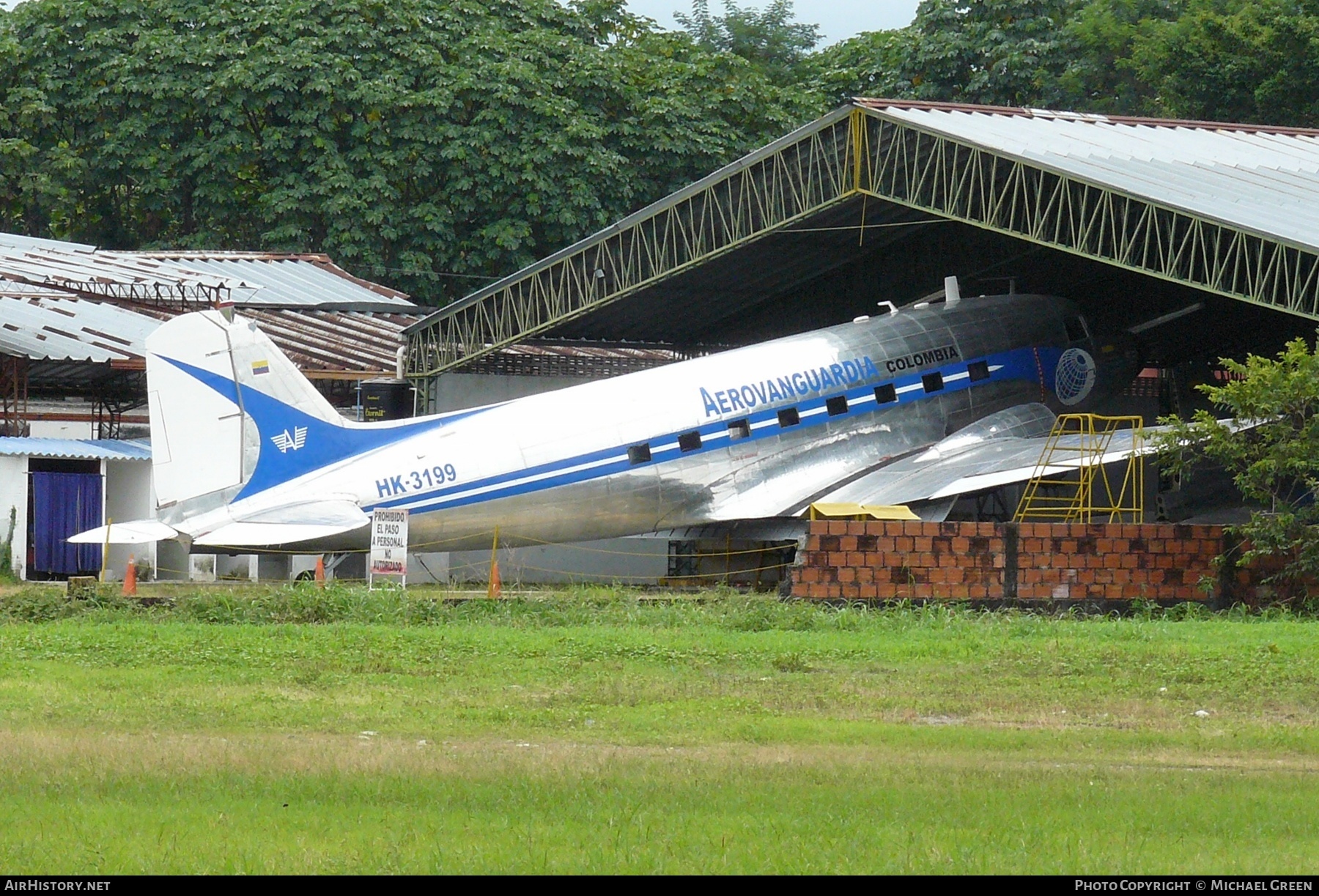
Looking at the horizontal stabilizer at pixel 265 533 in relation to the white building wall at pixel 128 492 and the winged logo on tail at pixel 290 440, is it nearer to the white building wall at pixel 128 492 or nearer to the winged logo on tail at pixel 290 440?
the winged logo on tail at pixel 290 440

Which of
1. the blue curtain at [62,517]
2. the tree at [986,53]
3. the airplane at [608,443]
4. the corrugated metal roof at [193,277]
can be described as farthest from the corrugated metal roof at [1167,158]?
the tree at [986,53]

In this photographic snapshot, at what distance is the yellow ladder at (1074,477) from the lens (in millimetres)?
25031

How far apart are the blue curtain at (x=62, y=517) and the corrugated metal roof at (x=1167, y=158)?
14784 millimetres

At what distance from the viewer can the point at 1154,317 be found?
35625 mm

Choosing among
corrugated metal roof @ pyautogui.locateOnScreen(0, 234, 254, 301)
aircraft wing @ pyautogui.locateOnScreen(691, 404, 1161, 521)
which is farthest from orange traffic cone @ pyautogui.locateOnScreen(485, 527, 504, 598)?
corrugated metal roof @ pyautogui.locateOnScreen(0, 234, 254, 301)

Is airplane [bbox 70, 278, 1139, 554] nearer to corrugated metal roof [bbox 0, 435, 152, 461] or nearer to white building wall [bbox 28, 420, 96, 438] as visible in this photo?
corrugated metal roof [bbox 0, 435, 152, 461]

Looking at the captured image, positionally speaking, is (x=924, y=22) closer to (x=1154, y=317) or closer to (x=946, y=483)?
(x=1154, y=317)

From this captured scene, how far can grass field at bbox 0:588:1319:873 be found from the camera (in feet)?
29.0

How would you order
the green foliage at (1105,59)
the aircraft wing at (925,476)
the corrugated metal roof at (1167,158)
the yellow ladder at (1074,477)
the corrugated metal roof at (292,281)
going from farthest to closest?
the green foliage at (1105,59) → the corrugated metal roof at (292,281) → the aircraft wing at (925,476) → the yellow ladder at (1074,477) → the corrugated metal roof at (1167,158)

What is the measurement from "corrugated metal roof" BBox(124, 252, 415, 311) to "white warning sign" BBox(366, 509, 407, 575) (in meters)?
19.6

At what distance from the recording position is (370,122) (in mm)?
53500

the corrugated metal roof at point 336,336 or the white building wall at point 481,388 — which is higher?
the corrugated metal roof at point 336,336

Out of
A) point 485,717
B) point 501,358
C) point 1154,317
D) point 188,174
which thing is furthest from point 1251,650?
point 188,174

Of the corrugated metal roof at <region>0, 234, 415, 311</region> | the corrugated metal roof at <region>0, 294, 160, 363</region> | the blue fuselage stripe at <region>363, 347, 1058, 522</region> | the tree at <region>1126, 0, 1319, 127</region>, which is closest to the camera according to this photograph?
the blue fuselage stripe at <region>363, 347, 1058, 522</region>
